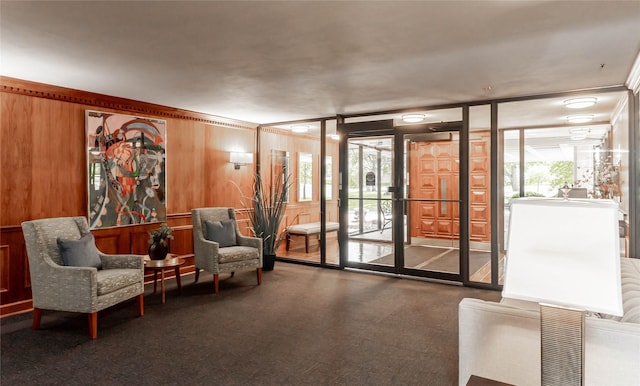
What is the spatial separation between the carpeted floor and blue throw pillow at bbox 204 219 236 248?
682 mm

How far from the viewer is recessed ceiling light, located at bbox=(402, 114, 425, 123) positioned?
5.49 m

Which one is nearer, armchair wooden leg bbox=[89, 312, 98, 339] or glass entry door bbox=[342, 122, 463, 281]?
armchair wooden leg bbox=[89, 312, 98, 339]

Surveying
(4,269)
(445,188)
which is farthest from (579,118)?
(4,269)

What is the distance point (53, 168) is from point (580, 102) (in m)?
6.03

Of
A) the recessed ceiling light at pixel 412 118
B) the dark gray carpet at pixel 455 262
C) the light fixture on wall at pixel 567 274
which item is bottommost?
the dark gray carpet at pixel 455 262

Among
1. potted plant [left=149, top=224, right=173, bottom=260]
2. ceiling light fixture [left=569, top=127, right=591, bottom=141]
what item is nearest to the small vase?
potted plant [left=149, top=224, right=173, bottom=260]

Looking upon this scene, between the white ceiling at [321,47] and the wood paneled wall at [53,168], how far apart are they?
27 centimetres

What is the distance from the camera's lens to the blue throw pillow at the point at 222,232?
509cm

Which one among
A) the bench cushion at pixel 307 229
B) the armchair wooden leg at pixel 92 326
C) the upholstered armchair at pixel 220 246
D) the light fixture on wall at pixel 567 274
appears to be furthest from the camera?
the bench cushion at pixel 307 229

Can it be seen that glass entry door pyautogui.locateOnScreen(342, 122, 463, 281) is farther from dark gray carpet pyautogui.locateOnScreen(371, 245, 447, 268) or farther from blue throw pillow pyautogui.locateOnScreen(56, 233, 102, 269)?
blue throw pillow pyautogui.locateOnScreen(56, 233, 102, 269)

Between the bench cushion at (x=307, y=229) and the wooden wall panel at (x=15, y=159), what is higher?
the wooden wall panel at (x=15, y=159)

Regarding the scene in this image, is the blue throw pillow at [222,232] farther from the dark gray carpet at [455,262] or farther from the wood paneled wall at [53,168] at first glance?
the dark gray carpet at [455,262]

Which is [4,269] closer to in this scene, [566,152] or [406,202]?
[406,202]

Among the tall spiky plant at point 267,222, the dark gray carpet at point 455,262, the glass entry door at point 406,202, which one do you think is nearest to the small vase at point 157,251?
the tall spiky plant at point 267,222
